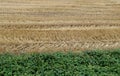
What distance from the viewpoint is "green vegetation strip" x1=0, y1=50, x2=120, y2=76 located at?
398 inches

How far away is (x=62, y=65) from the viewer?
10.6 metres

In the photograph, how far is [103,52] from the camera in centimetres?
1227

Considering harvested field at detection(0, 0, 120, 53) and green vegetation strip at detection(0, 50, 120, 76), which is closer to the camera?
green vegetation strip at detection(0, 50, 120, 76)

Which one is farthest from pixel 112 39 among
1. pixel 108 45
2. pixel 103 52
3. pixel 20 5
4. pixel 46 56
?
pixel 20 5

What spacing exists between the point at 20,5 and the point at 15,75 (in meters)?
13.3

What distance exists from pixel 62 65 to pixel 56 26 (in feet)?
21.9

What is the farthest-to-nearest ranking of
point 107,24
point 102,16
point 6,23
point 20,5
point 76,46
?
point 20,5
point 102,16
point 107,24
point 6,23
point 76,46

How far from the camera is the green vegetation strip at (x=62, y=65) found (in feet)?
33.2

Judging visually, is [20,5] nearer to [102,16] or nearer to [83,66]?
[102,16]

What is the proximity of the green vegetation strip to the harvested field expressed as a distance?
210 centimetres

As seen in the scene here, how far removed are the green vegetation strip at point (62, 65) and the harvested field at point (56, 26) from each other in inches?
82.6

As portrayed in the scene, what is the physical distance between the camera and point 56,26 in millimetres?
17109

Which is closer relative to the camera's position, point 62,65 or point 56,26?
point 62,65

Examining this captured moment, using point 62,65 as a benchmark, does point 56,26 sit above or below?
below
